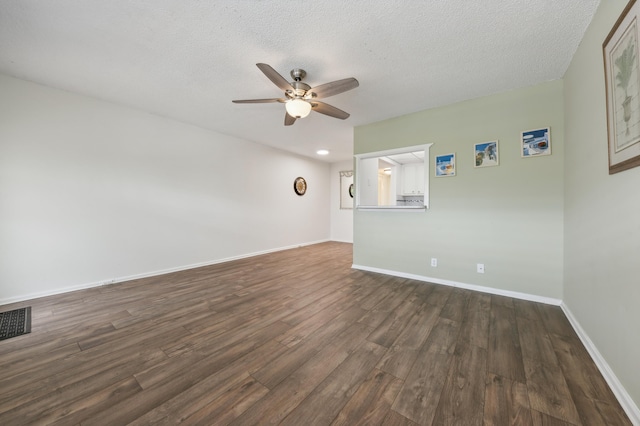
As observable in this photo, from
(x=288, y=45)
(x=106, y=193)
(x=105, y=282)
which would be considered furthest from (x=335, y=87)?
(x=105, y=282)

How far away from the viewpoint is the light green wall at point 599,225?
3.95ft

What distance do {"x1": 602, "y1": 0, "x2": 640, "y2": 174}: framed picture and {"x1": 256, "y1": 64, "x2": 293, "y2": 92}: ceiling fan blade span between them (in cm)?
213

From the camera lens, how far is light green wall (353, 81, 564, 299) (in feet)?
8.10

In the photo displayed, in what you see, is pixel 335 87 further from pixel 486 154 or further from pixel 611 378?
pixel 611 378

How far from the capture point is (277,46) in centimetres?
198

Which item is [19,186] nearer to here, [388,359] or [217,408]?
[217,408]

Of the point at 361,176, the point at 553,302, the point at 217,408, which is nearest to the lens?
the point at 217,408

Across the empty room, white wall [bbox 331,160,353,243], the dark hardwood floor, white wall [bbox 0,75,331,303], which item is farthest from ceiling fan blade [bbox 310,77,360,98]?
white wall [bbox 331,160,353,243]

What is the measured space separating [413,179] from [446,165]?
1.71 metres

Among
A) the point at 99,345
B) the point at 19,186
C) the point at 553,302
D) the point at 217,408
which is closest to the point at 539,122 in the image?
the point at 553,302

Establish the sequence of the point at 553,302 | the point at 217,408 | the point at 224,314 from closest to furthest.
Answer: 1. the point at 217,408
2. the point at 224,314
3. the point at 553,302

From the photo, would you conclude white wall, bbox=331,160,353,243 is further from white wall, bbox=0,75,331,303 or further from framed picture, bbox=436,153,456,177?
framed picture, bbox=436,153,456,177

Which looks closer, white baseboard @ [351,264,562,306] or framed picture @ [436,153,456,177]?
white baseboard @ [351,264,562,306]

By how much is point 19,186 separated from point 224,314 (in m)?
2.79
